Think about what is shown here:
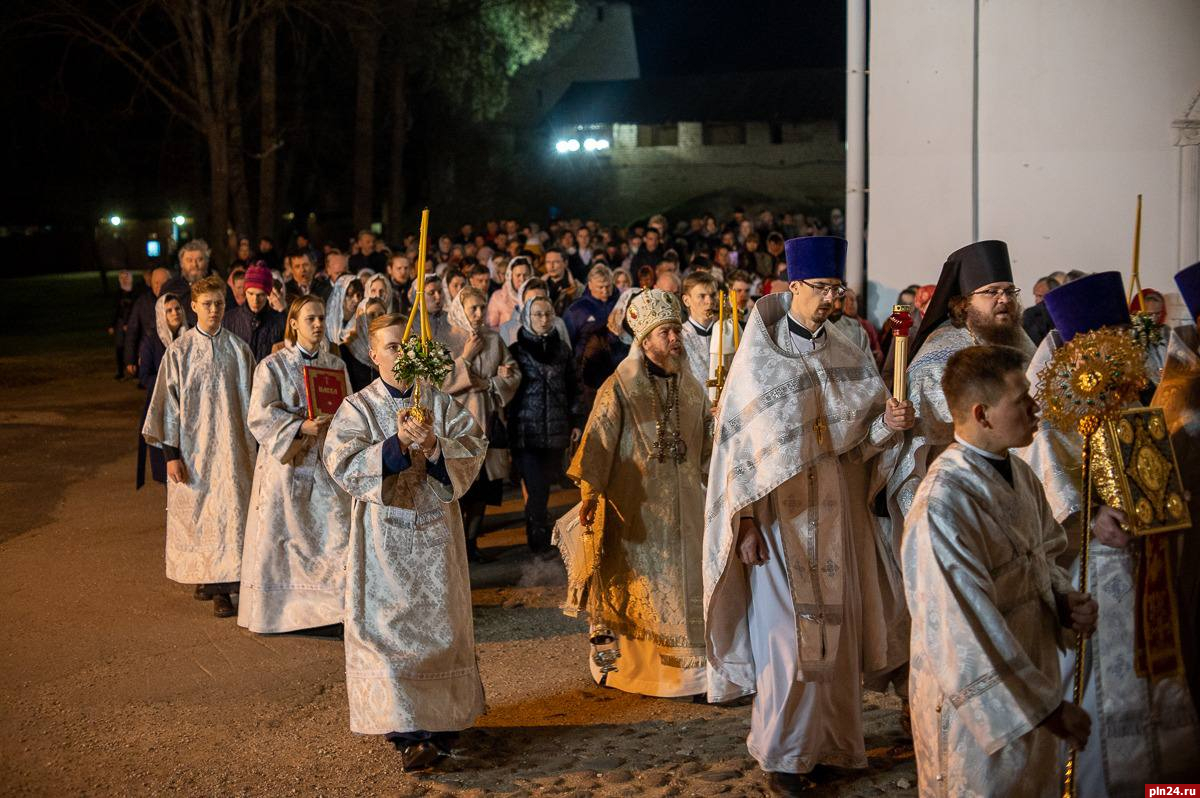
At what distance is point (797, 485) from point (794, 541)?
0.24 m

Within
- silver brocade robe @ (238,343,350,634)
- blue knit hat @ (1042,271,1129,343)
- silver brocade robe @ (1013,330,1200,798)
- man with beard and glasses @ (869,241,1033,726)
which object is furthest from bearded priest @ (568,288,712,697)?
silver brocade robe @ (1013,330,1200,798)

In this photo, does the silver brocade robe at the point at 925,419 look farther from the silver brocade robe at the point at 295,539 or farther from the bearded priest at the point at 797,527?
the silver brocade robe at the point at 295,539

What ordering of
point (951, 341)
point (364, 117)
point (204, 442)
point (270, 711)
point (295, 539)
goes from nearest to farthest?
point (951, 341) < point (270, 711) < point (295, 539) < point (204, 442) < point (364, 117)

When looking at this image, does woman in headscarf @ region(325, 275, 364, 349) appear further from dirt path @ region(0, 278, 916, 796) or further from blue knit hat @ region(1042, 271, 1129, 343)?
blue knit hat @ region(1042, 271, 1129, 343)

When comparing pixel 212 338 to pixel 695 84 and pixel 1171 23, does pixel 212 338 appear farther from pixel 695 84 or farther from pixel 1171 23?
pixel 695 84

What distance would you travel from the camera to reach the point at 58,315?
34562mm

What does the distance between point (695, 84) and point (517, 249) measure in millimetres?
39561

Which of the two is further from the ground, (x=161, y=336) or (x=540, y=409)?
(x=161, y=336)

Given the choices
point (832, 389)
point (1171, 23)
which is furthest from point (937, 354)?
point (1171, 23)

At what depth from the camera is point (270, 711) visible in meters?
7.10

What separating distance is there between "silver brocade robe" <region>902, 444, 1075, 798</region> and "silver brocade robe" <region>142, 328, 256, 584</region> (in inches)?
234

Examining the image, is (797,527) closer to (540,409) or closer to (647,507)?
(647,507)

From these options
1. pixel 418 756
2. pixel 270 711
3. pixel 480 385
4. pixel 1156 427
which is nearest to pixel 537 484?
pixel 480 385

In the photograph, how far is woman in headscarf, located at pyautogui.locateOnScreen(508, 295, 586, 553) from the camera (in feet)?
34.6
